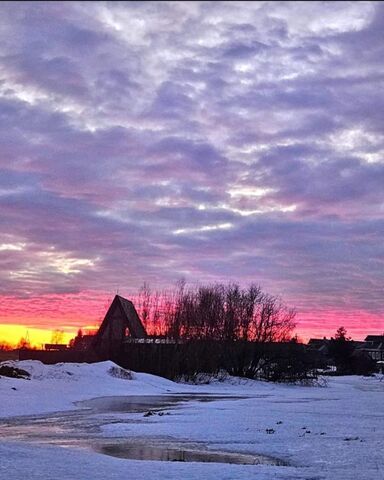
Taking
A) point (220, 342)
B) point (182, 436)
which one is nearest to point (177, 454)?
point (182, 436)

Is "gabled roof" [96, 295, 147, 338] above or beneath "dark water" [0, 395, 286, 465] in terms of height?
above

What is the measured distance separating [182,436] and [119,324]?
5640 centimetres

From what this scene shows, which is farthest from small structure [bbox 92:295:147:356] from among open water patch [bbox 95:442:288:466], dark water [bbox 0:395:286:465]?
open water patch [bbox 95:442:288:466]

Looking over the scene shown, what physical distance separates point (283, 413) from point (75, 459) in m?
14.5

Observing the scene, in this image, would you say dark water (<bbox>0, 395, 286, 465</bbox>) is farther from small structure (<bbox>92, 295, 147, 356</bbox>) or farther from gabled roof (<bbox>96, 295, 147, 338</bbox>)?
gabled roof (<bbox>96, 295, 147, 338</bbox>)

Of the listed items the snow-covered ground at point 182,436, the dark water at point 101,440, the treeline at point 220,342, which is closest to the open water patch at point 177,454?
the dark water at point 101,440

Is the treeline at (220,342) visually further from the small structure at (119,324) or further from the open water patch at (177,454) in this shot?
the open water patch at (177,454)

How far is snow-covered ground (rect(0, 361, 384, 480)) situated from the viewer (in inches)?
509

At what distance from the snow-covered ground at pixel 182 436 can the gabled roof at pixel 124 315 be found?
36611mm

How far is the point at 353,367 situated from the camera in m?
116

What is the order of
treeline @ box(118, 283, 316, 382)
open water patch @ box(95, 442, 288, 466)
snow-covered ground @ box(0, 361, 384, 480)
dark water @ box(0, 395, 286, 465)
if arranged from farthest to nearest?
treeline @ box(118, 283, 316, 382) < dark water @ box(0, 395, 286, 465) < open water patch @ box(95, 442, 288, 466) < snow-covered ground @ box(0, 361, 384, 480)

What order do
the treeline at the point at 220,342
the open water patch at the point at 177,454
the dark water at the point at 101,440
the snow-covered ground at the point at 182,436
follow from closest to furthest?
the snow-covered ground at the point at 182,436
the open water patch at the point at 177,454
the dark water at the point at 101,440
the treeline at the point at 220,342

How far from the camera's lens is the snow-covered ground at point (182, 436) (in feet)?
42.4

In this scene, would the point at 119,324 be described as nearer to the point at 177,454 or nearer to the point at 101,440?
the point at 101,440
